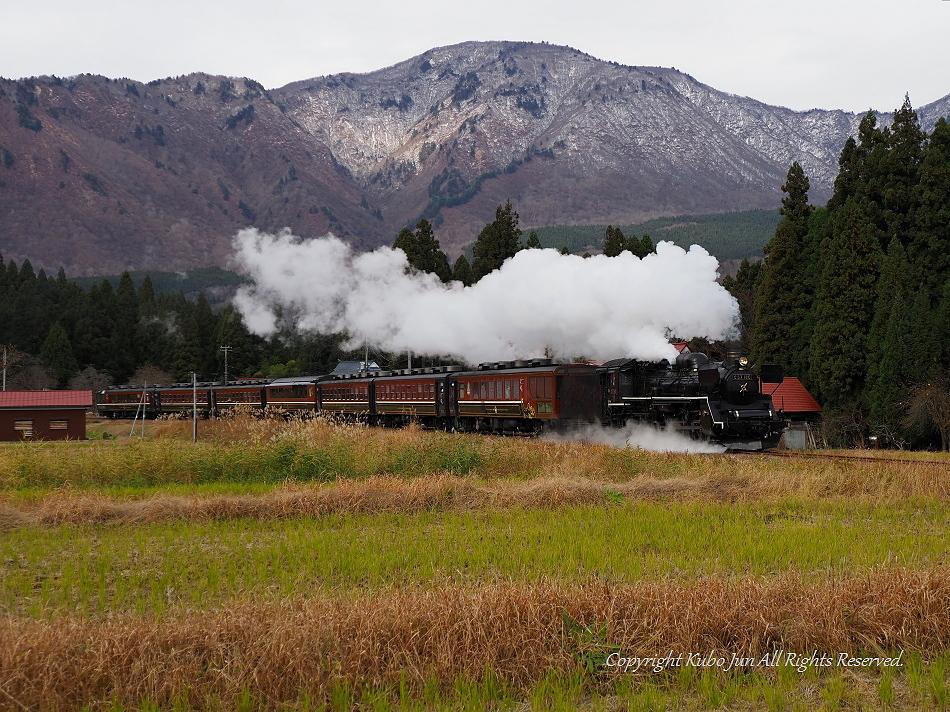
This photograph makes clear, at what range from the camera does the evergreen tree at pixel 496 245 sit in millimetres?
69812

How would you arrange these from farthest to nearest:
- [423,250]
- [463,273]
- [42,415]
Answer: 1. [463,273]
2. [423,250]
3. [42,415]

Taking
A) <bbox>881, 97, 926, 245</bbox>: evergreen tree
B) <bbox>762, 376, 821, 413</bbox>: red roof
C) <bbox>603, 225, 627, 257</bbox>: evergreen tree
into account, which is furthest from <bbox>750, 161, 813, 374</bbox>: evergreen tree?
<bbox>603, 225, 627, 257</bbox>: evergreen tree

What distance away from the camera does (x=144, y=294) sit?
11569 cm

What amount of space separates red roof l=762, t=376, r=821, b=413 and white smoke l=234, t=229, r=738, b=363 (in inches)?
357

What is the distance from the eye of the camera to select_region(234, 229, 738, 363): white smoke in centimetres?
3206

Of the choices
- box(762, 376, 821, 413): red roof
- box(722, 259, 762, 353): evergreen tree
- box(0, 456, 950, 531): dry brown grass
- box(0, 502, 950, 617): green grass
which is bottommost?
box(0, 502, 950, 617): green grass

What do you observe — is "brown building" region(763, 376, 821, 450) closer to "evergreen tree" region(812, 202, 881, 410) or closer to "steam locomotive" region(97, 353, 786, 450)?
"evergreen tree" region(812, 202, 881, 410)

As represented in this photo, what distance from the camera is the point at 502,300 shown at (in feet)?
143

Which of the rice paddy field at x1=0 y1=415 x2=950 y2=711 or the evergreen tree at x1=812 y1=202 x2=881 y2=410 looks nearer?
the rice paddy field at x1=0 y1=415 x2=950 y2=711

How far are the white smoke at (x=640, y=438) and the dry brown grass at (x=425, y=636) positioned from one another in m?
16.7

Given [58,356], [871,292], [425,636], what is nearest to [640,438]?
[871,292]

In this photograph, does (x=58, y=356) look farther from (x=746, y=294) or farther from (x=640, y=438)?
(x=640, y=438)

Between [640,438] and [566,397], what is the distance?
12.6 ft

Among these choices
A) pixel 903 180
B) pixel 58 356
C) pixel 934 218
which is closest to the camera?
pixel 934 218
